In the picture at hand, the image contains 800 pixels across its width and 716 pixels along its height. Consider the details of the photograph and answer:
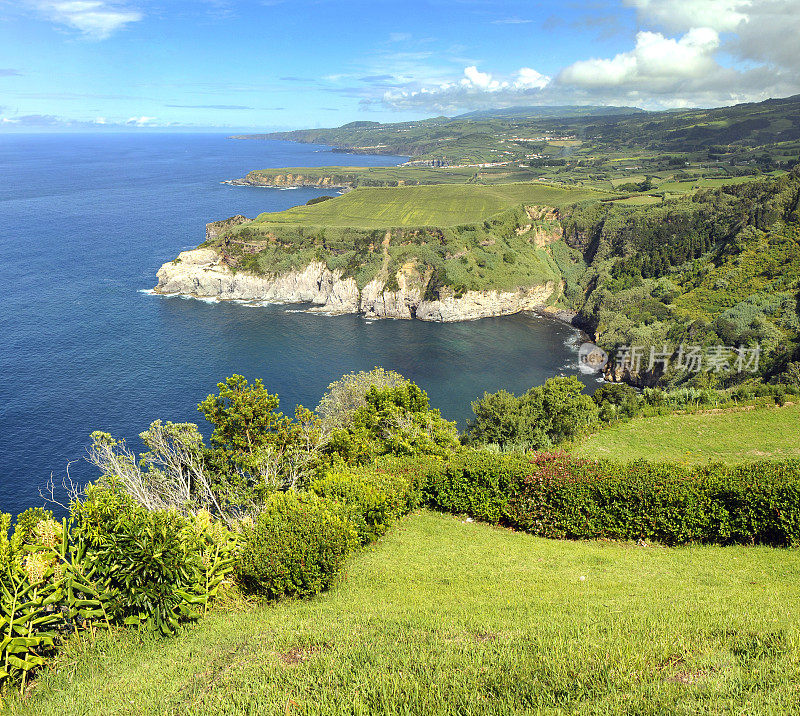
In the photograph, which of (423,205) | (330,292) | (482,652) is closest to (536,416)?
(482,652)

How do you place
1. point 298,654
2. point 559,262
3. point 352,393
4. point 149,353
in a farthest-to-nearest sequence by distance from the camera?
point 559,262 < point 149,353 < point 352,393 < point 298,654

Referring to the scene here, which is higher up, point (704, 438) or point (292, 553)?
point (292, 553)

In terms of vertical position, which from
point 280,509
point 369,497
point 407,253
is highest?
point 407,253

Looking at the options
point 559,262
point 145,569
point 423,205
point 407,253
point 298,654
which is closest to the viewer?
point 298,654

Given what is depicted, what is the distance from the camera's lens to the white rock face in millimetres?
106000

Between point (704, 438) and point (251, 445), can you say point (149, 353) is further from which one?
point (704, 438)

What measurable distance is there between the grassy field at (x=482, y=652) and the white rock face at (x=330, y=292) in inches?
3568

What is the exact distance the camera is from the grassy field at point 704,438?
30250 millimetres

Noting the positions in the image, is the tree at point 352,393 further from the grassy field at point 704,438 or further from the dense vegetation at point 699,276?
the dense vegetation at point 699,276

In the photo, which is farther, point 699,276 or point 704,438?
point 699,276

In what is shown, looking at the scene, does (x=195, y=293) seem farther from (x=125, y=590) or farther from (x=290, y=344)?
(x=125, y=590)

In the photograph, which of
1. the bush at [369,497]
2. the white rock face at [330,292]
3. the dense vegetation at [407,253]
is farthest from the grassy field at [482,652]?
the dense vegetation at [407,253]

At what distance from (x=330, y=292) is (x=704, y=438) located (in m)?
87.8

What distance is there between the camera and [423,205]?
149250mm
